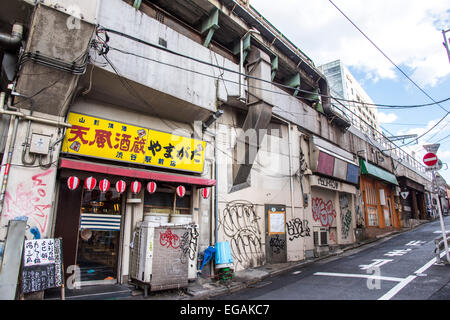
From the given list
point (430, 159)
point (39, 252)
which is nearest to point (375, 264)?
point (430, 159)

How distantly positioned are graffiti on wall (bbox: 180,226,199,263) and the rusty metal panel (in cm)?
4

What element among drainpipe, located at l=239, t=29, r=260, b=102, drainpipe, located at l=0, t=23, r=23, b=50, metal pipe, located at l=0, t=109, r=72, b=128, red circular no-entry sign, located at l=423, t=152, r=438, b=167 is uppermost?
drainpipe, located at l=239, t=29, r=260, b=102

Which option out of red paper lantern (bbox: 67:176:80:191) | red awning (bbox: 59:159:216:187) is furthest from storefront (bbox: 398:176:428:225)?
red paper lantern (bbox: 67:176:80:191)

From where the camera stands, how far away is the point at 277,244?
41.5 feet

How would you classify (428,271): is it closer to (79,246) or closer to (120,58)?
(79,246)

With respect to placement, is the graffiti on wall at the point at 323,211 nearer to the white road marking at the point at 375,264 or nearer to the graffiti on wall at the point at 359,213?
the graffiti on wall at the point at 359,213

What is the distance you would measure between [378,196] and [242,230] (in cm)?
1921

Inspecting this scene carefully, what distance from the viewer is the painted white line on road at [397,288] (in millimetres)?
6281

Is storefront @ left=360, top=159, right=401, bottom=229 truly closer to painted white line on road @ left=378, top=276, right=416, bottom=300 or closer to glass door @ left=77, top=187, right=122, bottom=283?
painted white line on road @ left=378, top=276, right=416, bottom=300

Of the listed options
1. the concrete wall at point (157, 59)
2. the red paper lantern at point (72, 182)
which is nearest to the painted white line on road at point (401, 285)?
the concrete wall at point (157, 59)

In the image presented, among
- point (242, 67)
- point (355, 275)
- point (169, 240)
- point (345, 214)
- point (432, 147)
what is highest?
point (242, 67)

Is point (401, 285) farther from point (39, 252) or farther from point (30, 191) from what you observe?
point (30, 191)

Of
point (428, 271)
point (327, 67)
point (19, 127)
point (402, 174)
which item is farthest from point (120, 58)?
point (327, 67)

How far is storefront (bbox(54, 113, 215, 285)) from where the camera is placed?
24.9 feet
